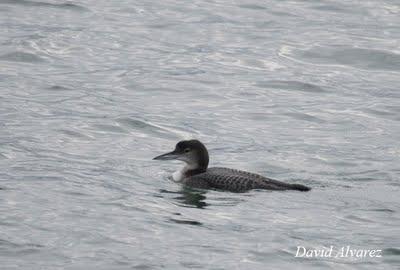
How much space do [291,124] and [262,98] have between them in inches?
68.9

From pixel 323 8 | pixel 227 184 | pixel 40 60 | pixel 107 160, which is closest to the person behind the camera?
pixel 227 184

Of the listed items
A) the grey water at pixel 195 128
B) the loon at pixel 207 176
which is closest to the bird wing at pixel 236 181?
the loon at pixel 207 176

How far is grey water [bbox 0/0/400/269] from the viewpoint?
40.0 feet

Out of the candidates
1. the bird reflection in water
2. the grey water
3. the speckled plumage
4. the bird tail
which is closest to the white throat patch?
the speckled plumage

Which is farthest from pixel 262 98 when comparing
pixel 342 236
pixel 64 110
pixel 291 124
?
pixel 342 236

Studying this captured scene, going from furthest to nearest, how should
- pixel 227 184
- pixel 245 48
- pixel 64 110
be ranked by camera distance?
pixel 245 48
pixel 64 110
pixel 227 184

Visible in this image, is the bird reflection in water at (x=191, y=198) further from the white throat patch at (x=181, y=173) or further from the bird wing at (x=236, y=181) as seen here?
the white throat patch at (x=181, y=173)

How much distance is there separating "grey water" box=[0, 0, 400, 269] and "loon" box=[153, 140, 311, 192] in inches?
5.9

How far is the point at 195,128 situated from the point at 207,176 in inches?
127

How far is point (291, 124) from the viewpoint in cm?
1844

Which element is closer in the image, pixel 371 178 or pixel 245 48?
pixel 371 178

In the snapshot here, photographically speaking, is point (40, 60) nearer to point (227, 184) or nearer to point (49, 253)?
point (227, 184)

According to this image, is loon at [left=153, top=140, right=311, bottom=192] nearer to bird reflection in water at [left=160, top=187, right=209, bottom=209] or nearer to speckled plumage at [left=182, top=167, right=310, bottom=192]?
speckled plumage at [left=182, top=167, right=310, bottom=192]

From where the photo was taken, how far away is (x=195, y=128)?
58.7 feet
